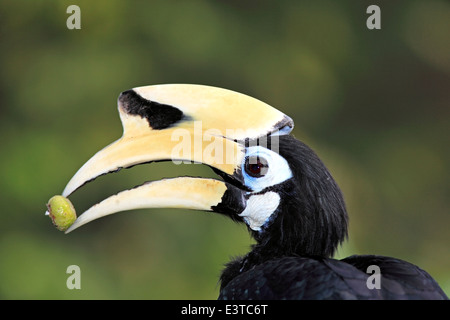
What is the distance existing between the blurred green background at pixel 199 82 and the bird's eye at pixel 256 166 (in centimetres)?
149

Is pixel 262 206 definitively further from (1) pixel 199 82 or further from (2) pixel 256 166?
(1) pixel 199 82

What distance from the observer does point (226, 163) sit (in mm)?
2398

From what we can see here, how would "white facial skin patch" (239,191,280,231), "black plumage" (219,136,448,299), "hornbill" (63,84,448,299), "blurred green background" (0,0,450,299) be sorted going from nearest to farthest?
"black plumage" (219,136,448,299), "hornbill" (63,84,448,299), "white facial skin patch" (239,191,280,231), "blurred green background" (0,0,450,299)

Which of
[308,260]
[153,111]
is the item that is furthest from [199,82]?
[308,260]

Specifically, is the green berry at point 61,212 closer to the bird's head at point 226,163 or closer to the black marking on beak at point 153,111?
the bird's head at point 226,163

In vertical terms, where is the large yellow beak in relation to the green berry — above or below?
above

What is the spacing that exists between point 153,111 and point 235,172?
37cm

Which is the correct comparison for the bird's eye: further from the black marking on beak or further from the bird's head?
the black marking on beak

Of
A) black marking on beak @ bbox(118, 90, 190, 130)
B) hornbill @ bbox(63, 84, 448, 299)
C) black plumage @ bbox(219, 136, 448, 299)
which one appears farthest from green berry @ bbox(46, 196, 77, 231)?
black plumage @ bbox(219, 136, 448, 299)

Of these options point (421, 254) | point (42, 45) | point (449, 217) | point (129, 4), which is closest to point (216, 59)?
point (129, 4)

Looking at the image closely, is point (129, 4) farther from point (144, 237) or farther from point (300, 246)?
point (300, 246)

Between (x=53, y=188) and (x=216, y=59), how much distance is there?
4.99 ft

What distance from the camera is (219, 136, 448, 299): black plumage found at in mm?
2062

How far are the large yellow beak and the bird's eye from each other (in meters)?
0.04
